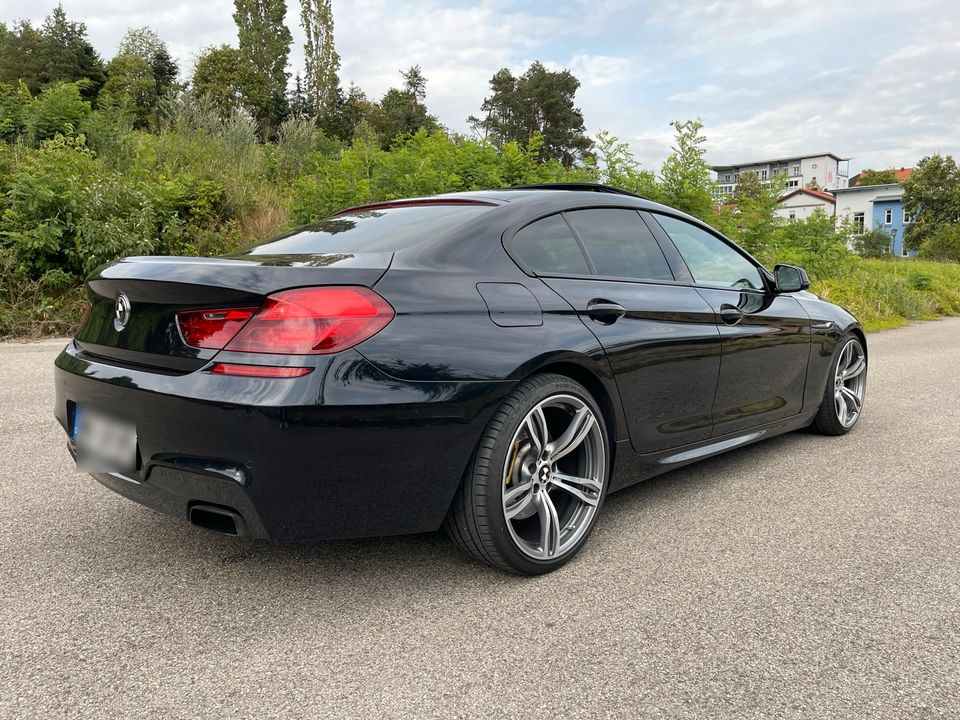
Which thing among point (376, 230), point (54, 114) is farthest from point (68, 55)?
point (376, 230)

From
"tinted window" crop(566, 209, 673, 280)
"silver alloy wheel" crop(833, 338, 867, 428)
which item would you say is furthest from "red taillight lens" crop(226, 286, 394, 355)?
"silver alloy wheel" crop(833, 338, 867, 428)

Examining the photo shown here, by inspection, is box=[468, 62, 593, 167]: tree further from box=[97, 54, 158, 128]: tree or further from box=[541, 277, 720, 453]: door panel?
box=[541, 277, 720, 453]: door panel

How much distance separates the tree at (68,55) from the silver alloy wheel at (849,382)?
3785 cm

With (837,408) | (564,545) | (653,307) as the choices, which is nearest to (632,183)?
(837,408)

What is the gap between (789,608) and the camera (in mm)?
2359

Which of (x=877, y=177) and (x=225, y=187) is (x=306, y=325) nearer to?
(x=225, y=187)

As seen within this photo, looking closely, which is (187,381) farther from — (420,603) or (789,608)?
(789,608)

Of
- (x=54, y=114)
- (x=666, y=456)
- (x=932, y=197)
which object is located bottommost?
(x=666, y=456)

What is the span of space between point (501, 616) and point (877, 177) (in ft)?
379

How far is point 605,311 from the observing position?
2.87 metres

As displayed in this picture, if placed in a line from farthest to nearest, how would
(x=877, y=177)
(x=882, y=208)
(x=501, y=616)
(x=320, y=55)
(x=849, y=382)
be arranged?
(x=877, y=177)
(x=882, y=208)
(x=320, y=55)
(x=849, y=382)
(x=501, y=616)

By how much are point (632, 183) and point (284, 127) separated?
9.12 meters

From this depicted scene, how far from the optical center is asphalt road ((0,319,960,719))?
1.87 meters

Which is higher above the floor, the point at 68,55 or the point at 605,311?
the point at 68,55
